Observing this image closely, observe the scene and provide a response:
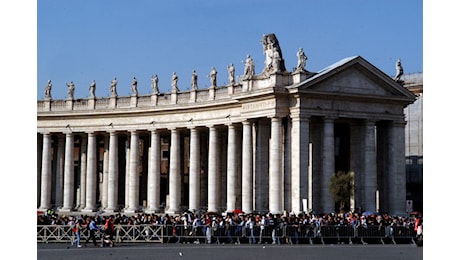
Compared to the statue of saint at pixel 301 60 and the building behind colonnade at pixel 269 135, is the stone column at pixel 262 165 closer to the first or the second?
the building behind colonnade at pixel 269 135

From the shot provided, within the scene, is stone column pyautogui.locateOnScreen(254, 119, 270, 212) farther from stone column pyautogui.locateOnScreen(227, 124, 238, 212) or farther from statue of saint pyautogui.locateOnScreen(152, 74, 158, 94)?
statue of saint pyautogui.locateOnScreen(152, 74, 158, 94)

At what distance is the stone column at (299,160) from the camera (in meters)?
60.0

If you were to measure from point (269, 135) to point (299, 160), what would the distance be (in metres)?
6.35

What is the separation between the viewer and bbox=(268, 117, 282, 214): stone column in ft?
200

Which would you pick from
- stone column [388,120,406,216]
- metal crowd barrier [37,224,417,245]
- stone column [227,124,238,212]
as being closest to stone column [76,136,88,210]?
stone column [227,124,238,212]

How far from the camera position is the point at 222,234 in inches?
1831

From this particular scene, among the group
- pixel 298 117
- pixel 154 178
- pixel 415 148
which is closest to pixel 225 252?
pixel 298 117

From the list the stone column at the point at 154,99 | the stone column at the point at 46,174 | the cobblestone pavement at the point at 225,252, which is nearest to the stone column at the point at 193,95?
the stone column at the point at 154,99

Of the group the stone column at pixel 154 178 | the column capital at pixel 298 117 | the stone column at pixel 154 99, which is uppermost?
the stone column at pixel 154 99

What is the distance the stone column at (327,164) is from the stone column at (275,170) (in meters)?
3.55

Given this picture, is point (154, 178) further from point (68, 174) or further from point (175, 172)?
point (68, 174)

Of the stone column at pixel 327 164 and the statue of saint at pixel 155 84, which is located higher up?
the statue of saint at pixel 155 84
